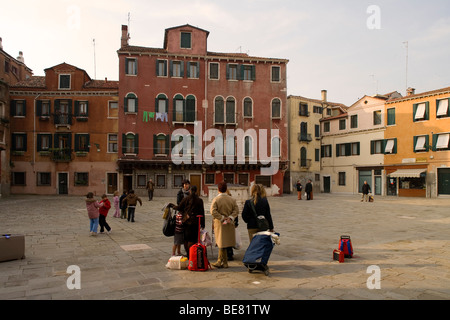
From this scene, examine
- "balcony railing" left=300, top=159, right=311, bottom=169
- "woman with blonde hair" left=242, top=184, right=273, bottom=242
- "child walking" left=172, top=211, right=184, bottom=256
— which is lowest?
"child walking" left=172, top=211, right=184, bottom=256

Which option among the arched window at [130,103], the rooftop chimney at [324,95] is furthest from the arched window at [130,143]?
the rooftop chimney at [324,95]

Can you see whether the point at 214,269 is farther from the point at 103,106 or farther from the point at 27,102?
the point at 27,102

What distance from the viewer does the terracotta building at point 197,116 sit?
30391 millimetres

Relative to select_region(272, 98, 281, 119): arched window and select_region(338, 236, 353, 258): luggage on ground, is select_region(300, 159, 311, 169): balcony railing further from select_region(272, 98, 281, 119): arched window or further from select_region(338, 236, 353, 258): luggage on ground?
select_region(338, 236, 353, 258): luggage on ground

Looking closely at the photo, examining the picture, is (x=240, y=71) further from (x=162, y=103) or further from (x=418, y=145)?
(x=418, y=145)

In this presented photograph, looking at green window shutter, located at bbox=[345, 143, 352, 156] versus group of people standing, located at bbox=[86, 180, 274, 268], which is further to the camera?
green window shutter, located at bbox=[345, 143, 352, 156]

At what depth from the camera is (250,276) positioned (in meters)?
6.08

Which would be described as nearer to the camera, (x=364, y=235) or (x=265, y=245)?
(x=265, y=245)

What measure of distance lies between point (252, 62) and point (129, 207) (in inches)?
892

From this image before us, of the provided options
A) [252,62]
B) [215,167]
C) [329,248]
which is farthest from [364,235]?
[252,62]

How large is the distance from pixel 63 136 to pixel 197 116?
40.2 ft

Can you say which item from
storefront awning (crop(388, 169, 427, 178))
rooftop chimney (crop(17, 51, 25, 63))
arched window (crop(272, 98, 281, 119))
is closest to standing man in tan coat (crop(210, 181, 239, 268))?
arched window (crop(272, 98, 281, 119))

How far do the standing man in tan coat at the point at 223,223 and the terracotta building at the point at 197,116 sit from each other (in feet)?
79.1

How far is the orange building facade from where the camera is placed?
28922mm
